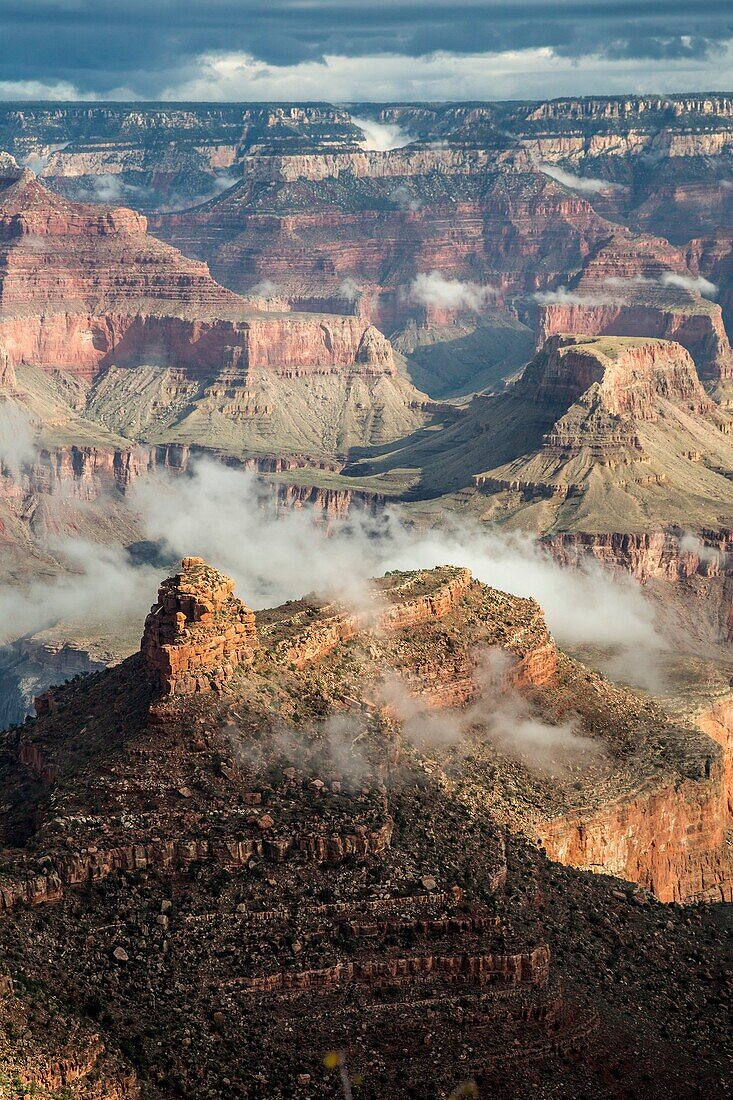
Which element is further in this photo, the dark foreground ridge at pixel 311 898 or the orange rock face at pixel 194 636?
the orange rock face at pixel 194 636

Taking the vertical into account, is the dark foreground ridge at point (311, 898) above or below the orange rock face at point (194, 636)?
below

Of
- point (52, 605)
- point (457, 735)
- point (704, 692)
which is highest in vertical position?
point (457, 735)

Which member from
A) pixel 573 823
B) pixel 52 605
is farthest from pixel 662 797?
pixel 52 605

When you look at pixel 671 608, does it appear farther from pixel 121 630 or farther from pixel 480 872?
pixel 480 872

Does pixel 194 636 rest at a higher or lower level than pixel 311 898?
higher

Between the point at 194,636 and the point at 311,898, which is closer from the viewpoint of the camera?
the point at 311,898
